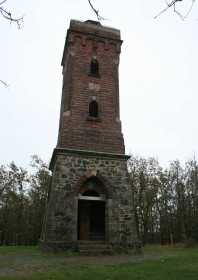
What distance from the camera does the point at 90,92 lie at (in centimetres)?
1672

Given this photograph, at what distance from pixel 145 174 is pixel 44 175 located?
385 inches

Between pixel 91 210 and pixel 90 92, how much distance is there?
6473mm

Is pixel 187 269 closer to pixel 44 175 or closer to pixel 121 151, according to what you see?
pixel 121 151

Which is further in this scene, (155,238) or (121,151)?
(155,238)

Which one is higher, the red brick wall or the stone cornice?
the red brick wall

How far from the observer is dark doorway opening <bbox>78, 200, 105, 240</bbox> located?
1576 cm

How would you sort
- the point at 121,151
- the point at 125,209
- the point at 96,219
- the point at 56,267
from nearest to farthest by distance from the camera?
1. the point at 56,267
2. the point at 125,209
3. the point at 121,151
4. the point at 96,219

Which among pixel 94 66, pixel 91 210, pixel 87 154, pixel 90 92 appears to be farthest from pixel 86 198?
pixel 94 66

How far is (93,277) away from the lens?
6.95 meters

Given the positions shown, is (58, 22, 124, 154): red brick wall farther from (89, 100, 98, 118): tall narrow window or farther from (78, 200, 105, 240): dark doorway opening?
(78, 200, 105, 240): dark doorway opening

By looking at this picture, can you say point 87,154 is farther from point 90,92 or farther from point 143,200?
point 143,200

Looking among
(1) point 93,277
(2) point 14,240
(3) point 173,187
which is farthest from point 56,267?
(2) point 14,240

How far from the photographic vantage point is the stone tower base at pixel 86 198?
1315 cm

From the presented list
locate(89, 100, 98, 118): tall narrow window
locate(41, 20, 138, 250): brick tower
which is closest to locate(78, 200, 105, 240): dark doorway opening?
locate(41, 20, 138, 250): brick tower
